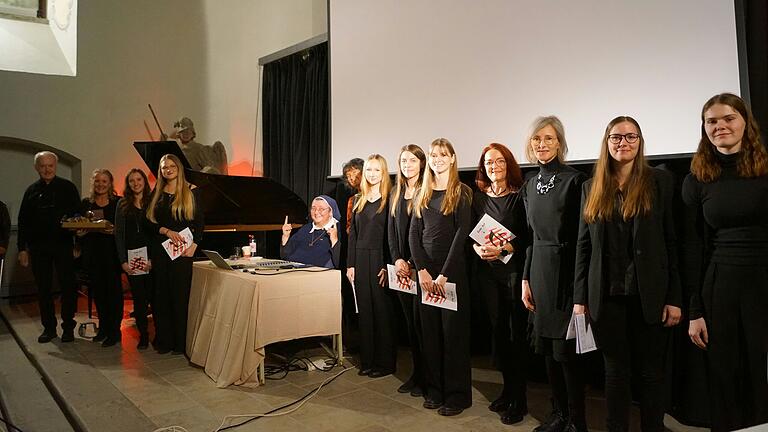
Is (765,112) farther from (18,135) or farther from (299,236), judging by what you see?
(18,135)

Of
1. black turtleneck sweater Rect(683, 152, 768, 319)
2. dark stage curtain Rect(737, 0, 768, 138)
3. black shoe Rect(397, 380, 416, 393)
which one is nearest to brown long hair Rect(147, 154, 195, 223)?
black shoe Rect(397, 380, 416, 393)

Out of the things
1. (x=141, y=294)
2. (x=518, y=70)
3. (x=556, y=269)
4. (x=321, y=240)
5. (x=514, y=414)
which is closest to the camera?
(x=556, y=269)

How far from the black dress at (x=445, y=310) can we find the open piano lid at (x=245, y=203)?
95.8 inches

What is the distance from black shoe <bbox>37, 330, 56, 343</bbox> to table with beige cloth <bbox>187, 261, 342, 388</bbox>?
1537 mm

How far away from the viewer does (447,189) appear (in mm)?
3039

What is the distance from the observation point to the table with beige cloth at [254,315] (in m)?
3.35

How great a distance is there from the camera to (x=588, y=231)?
2.32m

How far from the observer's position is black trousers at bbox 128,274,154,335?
4316 millimetres

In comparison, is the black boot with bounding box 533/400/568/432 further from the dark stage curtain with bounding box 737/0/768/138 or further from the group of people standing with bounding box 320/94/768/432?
the dark stage curtain with bounding box 737/0/768/138

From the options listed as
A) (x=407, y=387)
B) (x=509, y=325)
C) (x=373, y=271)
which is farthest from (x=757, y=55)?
(x=407, y=387)

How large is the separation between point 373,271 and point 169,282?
164 cm

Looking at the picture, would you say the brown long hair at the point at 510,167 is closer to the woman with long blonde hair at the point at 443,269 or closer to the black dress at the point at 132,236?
the woman with long blonde hair at the point at 443,269

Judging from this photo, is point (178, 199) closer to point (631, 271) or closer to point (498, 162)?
point (498, 162)

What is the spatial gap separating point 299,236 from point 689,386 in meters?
2.71
